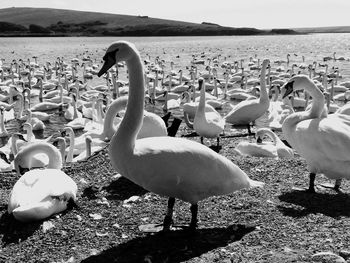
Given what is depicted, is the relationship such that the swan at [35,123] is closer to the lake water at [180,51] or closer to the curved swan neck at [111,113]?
the lake water at [180,51]

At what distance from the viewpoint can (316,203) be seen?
21.9 ft

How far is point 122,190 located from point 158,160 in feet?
8.36

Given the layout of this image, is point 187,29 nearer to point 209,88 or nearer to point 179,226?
point 209,88

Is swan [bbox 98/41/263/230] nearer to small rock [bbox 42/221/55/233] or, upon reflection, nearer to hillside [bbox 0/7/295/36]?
small rock [bbox 42/221/55/233]

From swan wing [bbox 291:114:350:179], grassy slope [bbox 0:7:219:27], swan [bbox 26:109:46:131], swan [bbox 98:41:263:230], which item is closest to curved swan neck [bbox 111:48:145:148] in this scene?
swan [bbox 98:41:263:230]

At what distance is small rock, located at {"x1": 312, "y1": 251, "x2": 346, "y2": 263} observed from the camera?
4.79 metres

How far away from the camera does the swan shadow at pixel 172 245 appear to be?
5133 millimetres

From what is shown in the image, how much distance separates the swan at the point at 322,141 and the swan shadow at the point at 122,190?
2283 mm

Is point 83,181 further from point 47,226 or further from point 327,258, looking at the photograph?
point 327,258

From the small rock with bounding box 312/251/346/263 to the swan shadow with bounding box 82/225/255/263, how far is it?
890 millimetres

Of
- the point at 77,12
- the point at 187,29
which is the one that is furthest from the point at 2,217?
the point at 77,12

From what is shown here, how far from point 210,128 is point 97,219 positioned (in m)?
6.30

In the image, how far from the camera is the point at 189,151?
5340mm

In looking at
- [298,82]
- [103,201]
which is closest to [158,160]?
[103,201]
